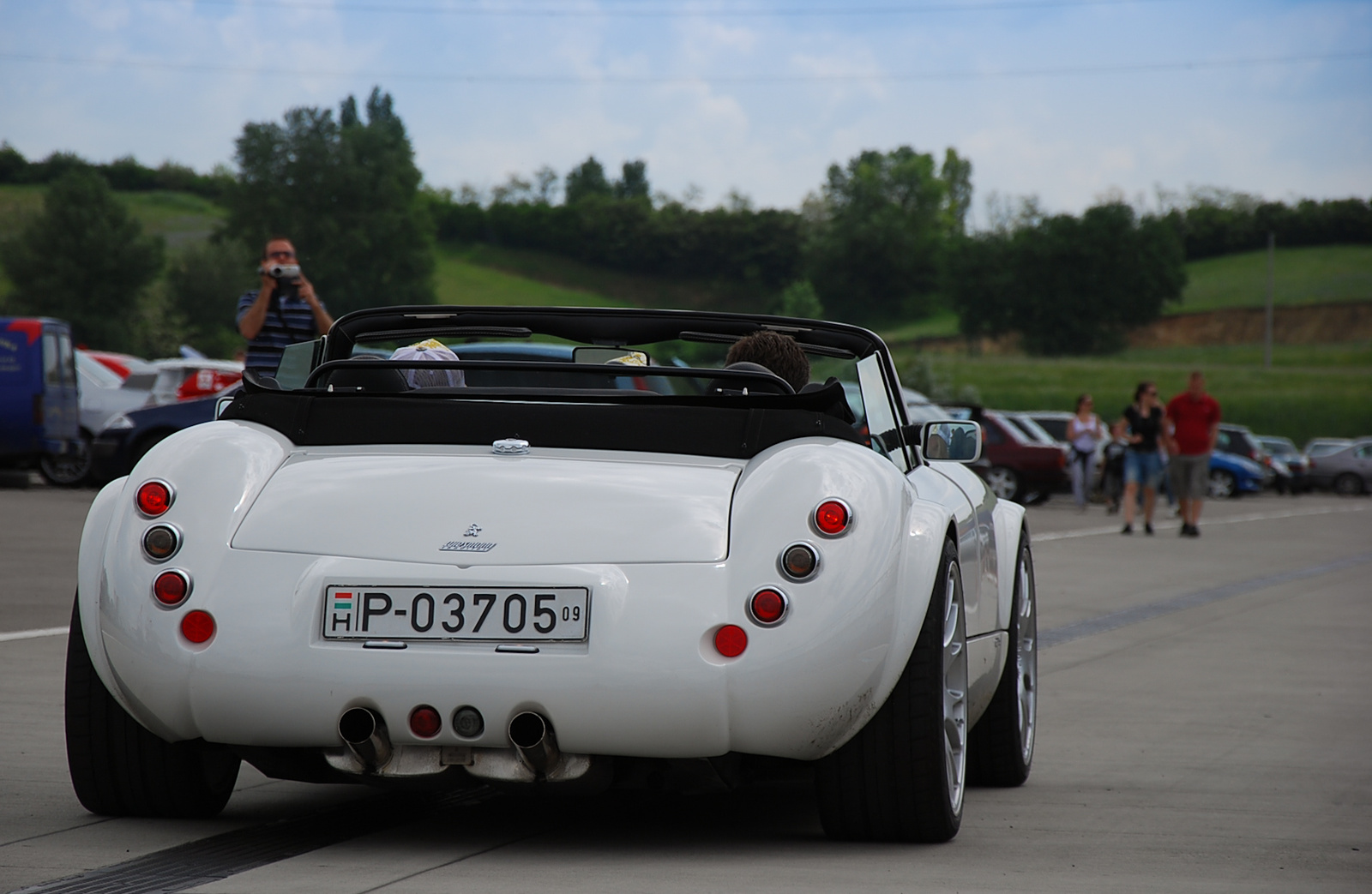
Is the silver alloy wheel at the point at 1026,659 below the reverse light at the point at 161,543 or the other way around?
below

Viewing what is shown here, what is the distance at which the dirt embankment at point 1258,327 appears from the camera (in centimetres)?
11381

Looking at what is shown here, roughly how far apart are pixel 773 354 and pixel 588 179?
445 feet

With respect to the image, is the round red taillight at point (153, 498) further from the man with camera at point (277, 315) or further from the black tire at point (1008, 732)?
the man with camera at point (277, 315)

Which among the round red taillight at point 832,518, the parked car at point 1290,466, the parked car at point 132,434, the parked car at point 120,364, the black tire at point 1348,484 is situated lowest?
the black tire at point 1348,484

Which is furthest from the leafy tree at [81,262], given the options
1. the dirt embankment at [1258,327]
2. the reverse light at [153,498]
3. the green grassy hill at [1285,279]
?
the reverse light at [153,498]

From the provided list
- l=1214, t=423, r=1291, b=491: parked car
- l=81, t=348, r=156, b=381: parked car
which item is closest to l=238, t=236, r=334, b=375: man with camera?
l=81, t=348, r=156, b=381: parked car

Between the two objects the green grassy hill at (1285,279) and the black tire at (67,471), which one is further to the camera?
the green grassy hill at (1285,279)

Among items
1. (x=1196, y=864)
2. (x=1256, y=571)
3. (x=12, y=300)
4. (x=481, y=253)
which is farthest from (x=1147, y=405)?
(x=481, y=253)

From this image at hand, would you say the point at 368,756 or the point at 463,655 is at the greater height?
the point at 463,655

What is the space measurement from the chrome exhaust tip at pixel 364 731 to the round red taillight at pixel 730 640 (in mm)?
718

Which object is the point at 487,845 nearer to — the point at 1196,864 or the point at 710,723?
the point at 710,723

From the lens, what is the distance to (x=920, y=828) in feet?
13.3

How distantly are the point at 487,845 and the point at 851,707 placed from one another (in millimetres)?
899

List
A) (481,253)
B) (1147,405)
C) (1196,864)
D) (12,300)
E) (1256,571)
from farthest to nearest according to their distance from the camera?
(481,253) < (12,300) < (1147,405) < (1256,571) < (1196,864)
